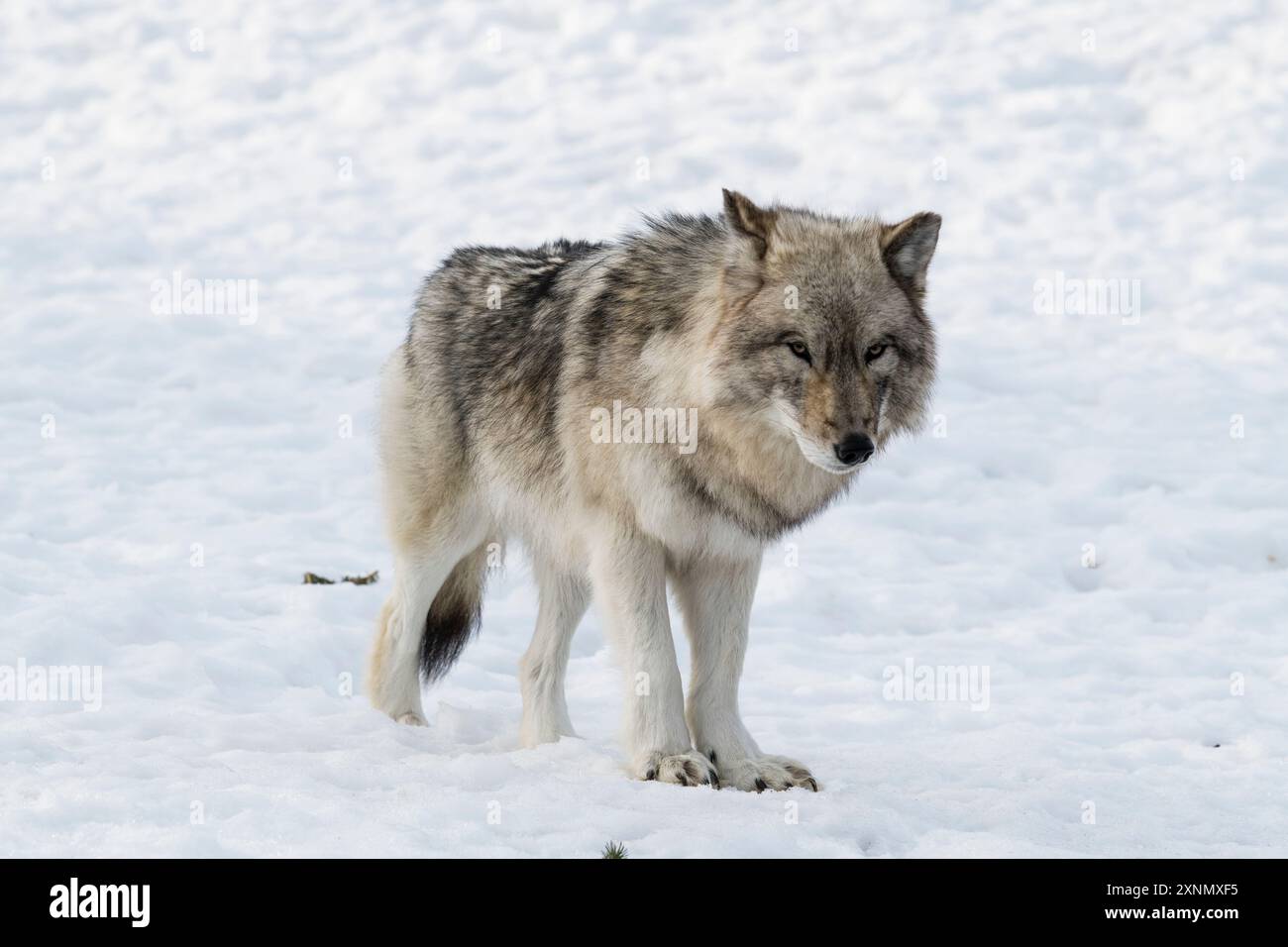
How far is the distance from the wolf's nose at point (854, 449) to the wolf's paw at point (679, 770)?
3.65ft

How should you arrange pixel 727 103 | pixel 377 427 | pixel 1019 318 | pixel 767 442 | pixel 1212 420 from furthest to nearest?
1. pixel 727 103
2. pixel 1019 318
3. pixel 1212 420
4. pixel 377 427
5. pixel 767 442

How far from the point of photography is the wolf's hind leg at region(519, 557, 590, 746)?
17.6 ft

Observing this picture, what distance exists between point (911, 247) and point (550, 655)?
1.98 metres

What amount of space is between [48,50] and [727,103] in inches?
253

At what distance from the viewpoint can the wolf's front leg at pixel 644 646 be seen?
464cm

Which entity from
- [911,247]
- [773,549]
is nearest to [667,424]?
[911,247]

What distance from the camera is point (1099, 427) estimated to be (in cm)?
980

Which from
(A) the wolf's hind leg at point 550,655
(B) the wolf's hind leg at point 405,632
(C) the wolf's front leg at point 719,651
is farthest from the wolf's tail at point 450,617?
(C) the wolf's front leg at point 719,651

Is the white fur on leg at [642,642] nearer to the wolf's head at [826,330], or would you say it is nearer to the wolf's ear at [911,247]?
the wolf's head at [826,330]

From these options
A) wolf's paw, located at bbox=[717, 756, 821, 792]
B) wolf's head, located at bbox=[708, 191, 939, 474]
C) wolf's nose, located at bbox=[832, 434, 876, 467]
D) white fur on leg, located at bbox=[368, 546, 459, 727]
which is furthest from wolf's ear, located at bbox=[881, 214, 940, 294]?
white fur on leg, located at bbox=[368, 546, 459, 727]

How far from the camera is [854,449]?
13.3 ft

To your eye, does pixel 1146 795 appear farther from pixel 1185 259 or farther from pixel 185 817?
pixel 1185 259

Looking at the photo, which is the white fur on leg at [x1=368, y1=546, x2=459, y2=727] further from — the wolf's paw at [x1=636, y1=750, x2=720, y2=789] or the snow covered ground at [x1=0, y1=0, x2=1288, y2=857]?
the wolf's paw at [x1=636, y1=750, x2=720, y2=789]

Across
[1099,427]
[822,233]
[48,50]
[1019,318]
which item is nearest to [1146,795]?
[822,233]
